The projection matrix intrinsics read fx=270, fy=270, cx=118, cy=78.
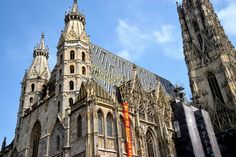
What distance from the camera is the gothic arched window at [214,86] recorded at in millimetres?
45125

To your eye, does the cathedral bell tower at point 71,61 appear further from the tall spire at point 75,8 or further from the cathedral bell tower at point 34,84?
the cathedral bell tower at point 34,84

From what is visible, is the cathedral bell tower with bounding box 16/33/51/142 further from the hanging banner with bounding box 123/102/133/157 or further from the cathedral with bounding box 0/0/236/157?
the hanging banner with bounding box 123/102/133/157

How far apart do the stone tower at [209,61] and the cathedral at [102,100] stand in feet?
0.53

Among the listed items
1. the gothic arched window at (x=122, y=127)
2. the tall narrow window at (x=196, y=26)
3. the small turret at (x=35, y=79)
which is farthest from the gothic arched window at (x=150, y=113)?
the tall narrow window at (x=196, y=26)

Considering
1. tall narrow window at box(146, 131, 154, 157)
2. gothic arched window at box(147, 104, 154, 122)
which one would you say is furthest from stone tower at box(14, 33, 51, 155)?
tall narrow window at box(146, 131, 154, 157)

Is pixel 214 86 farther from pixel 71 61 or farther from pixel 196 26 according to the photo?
pixel 71 61

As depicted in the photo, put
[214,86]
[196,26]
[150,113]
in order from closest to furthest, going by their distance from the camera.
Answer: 1. [150,113]
2. [214,86]
3. [196,26]

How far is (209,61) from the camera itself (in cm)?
4878

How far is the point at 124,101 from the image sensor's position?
32.5m

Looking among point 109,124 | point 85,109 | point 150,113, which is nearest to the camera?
point 85,109

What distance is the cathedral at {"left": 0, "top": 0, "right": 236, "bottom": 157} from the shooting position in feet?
93.8

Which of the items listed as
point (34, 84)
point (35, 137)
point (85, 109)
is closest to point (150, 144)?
point (85, 109)

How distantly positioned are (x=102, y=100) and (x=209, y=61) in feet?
88.6

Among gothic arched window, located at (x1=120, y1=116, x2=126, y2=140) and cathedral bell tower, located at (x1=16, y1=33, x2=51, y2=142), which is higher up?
cathedral bell tower, located at (x1=16, y1=33, x2=51, y2=142)
